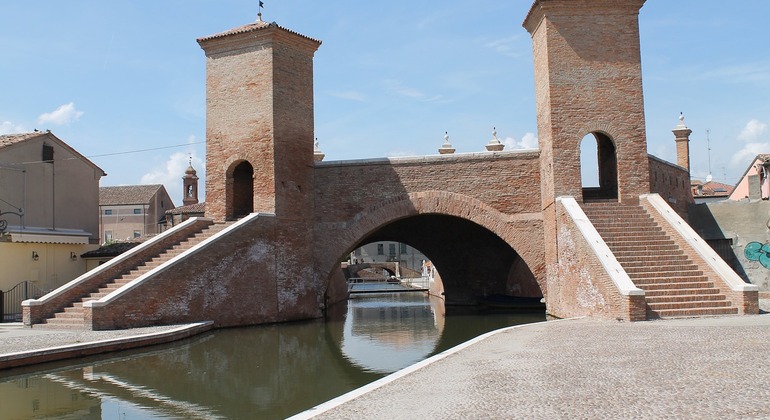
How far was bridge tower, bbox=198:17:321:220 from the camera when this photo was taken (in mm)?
16656

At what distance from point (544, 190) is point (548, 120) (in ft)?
5.62

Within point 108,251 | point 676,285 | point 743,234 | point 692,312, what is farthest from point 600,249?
point 108,251

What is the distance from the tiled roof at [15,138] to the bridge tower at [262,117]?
566cm

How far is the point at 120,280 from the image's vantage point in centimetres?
1468

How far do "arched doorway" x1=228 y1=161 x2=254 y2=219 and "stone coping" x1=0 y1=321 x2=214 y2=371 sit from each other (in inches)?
214

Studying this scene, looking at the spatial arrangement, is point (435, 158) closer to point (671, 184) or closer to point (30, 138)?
point (671, 184)

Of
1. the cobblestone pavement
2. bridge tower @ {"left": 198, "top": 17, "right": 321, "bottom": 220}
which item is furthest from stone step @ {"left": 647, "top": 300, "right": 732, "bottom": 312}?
bridge tower @ {"left": 198, "top": 17, "right": 321, "bottom": 220}

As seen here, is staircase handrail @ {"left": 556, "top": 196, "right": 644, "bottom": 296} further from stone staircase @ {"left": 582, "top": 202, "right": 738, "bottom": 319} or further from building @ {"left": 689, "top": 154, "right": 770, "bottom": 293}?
building @ {"left": 689, "top": 154, "right": 770, "bottom": 293}

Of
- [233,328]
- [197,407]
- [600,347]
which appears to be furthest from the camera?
[233,328]

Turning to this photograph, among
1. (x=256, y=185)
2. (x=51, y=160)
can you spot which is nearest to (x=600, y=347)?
(x=256, y=185)

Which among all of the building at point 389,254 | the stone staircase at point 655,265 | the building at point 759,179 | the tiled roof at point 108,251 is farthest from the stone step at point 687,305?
the building at point 389,254

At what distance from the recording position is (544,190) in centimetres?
1628

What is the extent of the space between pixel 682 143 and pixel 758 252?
717 cm

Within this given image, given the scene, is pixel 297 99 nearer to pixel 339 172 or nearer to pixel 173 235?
pixel 339 172
